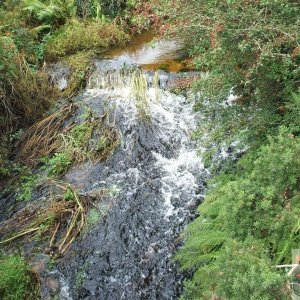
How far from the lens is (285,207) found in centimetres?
371

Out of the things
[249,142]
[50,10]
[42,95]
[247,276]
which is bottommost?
[42,95]

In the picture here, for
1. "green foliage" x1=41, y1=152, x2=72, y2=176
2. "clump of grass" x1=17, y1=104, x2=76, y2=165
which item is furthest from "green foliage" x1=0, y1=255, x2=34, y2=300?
"clump of grass" x1=17, y1=104, x2=76, y2=165

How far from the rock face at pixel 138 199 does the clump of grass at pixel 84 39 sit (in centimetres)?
196

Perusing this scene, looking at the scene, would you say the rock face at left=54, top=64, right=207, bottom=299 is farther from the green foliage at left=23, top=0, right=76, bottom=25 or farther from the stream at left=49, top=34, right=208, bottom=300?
the green foliage at left=23, top=0, right=76, bottom=25

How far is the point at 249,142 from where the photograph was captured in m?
5.18

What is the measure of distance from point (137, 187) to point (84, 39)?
17.2 feet

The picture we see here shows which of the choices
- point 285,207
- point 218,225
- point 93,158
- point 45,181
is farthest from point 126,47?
point 285,207

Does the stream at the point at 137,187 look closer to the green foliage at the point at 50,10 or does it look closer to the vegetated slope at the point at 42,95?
the vegetated slope at the point at 42,95

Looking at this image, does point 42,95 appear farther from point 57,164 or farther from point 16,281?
point 16,281

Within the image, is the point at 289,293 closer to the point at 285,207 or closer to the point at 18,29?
the point at 285,207

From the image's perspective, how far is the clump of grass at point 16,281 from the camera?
5199 millimetres

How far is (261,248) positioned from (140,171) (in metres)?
3.99

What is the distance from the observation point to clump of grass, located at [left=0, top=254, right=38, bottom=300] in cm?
520

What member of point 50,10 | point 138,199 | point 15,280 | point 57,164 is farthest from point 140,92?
point 15,280
